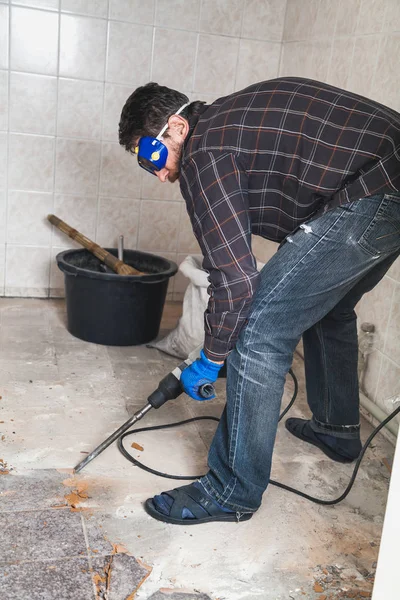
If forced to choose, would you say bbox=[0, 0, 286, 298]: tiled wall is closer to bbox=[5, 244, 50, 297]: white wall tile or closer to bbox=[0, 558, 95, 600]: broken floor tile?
bbox=[5, 244, 50, 297]: white wall tile

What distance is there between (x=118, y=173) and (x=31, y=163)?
380mm

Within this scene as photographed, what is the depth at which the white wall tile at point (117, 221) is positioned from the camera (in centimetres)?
302

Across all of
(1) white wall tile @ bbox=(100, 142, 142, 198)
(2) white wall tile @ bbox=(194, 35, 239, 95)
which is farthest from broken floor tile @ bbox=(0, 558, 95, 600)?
(2) white wall tile @ bbox=(194, 35, 239, 95)

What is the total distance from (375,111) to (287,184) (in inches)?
9.5

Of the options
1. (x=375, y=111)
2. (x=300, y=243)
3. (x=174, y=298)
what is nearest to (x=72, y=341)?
(x=174, y=298)

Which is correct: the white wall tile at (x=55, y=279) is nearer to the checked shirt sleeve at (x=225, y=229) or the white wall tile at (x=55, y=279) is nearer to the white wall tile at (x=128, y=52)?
the white wall tile at (x=128, y=52)

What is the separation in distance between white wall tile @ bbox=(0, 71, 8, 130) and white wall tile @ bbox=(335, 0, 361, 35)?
1356 millimetres

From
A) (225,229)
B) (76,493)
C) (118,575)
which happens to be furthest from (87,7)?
(118,575)

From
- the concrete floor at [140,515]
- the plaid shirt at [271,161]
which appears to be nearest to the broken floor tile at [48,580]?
the concrete floor at [140,515]

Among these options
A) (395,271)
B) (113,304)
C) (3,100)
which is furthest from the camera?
(3,100)

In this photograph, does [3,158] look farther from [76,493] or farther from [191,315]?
[76,493]

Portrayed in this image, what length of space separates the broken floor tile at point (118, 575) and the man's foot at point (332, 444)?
0.73m

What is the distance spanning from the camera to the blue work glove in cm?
150

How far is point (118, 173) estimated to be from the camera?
298cm
